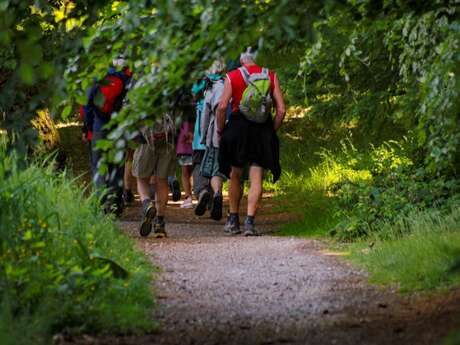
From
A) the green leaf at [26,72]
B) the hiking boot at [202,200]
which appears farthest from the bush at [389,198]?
the green leaf at [26,72]

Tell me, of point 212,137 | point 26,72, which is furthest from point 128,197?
point 26,72

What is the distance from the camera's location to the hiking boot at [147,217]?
11.7m

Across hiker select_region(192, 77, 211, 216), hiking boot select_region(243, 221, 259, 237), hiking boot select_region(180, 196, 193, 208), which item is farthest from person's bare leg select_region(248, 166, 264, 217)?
hiking boot select_region(180, 196, 193, 208)

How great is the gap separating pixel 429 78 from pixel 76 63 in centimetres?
285

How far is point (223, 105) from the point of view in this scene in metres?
12.2

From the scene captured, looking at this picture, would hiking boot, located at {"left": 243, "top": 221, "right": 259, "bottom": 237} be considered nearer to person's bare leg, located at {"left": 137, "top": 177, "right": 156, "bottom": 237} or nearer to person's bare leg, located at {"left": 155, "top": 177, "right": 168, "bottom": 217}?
A: person's bare leg, located at {"left": 155, "top": 177, "right": 168, "bottom": 217}

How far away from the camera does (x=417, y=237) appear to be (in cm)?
923

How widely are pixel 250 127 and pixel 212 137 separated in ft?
3.80

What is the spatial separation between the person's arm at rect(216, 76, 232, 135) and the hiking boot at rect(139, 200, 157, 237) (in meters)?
1.30

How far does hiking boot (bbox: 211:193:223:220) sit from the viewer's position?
13789 millimetres

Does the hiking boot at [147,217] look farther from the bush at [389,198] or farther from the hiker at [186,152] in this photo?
the bush at [389,198]

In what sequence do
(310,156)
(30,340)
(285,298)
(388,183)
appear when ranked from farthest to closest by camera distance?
(310,156) < (388,183) < (285,298) < (30,340)

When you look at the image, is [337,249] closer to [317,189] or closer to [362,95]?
[362,95]

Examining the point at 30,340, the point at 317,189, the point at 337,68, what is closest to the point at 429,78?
the point at 30,340
